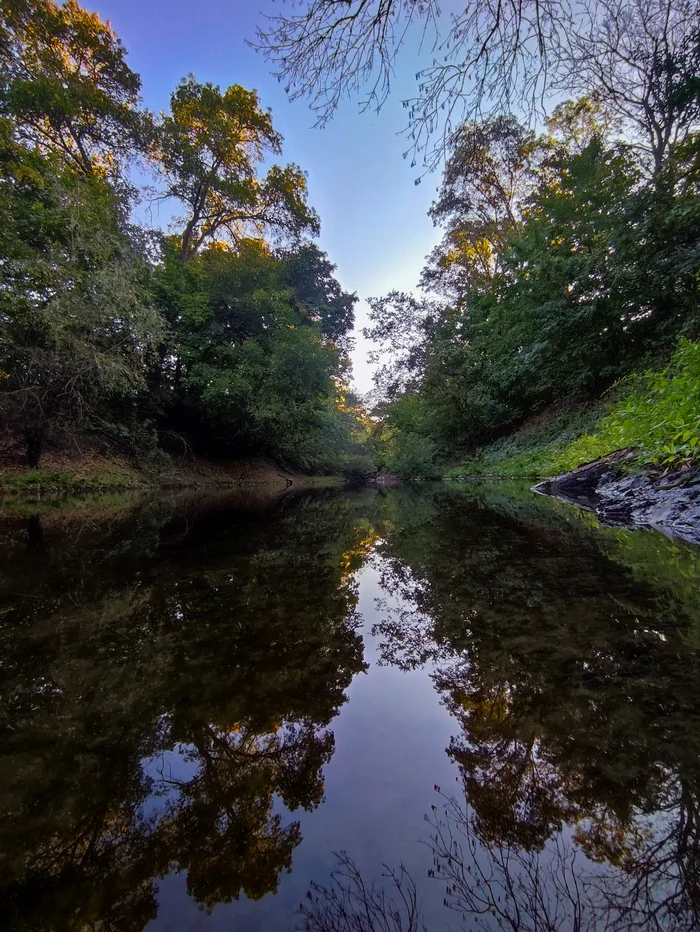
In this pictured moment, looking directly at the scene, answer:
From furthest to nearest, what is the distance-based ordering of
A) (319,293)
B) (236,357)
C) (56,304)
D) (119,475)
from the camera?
1. (319,293)
2. (236,357)
3. (119,475)
4. (56,304)

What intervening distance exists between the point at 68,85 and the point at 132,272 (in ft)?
23.7

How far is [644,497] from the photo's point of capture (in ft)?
13.3

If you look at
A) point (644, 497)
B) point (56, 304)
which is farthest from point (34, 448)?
point (644, 497)

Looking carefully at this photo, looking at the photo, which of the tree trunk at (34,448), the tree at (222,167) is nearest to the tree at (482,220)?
the tree at (222,167)

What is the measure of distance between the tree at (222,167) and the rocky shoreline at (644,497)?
596 inches

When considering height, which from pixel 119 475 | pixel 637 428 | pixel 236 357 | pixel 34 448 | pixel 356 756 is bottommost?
pixel 119 475

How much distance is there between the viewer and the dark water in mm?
661

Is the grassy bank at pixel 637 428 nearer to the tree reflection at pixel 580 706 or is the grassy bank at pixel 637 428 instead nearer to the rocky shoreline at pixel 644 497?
the rocky shoreline at pixel 644 497

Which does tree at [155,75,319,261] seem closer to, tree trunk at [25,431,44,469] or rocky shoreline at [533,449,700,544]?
tree trunk at [25,431,44,469]

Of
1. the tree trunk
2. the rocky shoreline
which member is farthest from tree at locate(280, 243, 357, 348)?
the rocky shoreline

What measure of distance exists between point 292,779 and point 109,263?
33.8 ft

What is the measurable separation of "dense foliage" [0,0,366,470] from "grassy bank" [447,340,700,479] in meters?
7.86

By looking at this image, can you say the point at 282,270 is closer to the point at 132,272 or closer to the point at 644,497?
the point at 132,272

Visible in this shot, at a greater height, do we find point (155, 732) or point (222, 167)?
point (222, 167)
